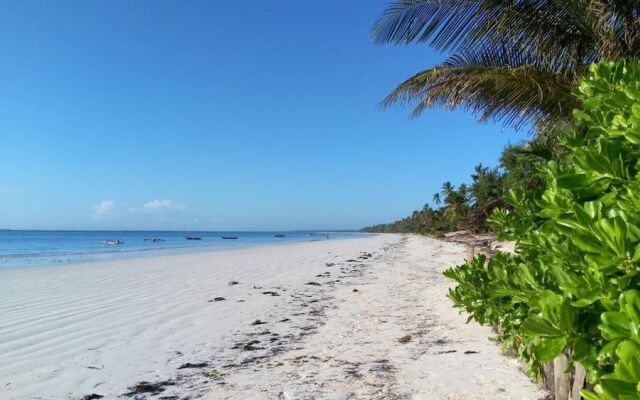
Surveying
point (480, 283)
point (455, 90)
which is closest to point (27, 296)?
point (455, 90)

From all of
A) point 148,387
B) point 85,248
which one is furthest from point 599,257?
point 85,248

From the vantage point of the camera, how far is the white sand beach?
404cm

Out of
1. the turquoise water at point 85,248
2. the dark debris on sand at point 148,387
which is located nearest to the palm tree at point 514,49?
the dark debris on sand at point 148,387

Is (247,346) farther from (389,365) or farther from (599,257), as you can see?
(599,257)

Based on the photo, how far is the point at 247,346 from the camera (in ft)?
18.9

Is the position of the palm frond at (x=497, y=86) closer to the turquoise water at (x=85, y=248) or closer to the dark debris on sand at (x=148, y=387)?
the dark debris on sand at (x=148, y=387)

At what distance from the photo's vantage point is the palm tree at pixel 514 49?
596 centimetres

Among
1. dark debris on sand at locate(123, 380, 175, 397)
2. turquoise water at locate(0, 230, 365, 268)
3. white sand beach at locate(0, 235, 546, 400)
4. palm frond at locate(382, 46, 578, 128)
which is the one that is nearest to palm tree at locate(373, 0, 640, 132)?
palm frond at locate(382, 46, 578, 128)

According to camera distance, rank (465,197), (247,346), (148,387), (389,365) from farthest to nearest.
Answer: (465,197), (247,346), (389,365), (148,387)

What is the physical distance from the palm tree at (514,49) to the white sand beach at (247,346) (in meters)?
3.19

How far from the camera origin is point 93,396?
4.08m

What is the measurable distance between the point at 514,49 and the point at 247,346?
5.42 meters

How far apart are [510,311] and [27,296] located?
10.0m

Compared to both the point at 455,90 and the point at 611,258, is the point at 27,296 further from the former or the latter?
the point at 611,258
